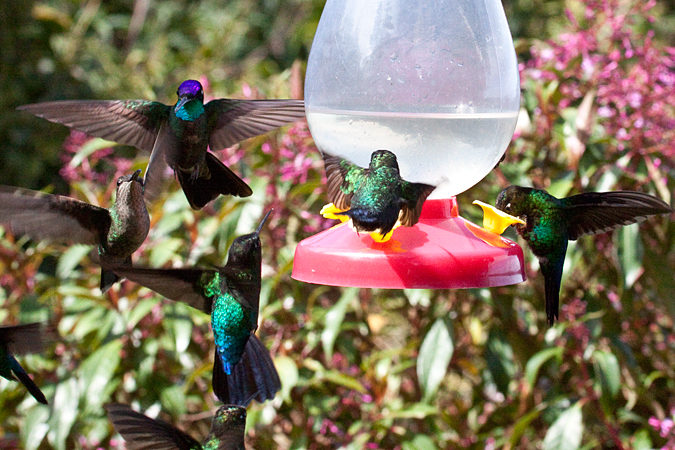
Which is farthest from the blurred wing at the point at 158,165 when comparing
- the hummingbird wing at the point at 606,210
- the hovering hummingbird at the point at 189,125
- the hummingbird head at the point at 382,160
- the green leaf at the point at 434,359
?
the green leaf at the point at 434,359

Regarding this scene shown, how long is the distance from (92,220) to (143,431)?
0.48m

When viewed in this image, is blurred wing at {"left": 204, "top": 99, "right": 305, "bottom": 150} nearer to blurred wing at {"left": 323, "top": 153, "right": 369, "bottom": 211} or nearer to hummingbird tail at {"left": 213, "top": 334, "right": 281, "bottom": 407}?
blurred wing at {"left": 323, "top": 153, "right": 369, "bottom": 211}

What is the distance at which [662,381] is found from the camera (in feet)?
8.64

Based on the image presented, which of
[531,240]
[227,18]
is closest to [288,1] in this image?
[227,18]

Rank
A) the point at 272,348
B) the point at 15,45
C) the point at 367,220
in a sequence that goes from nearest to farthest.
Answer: the point at 367,220, the point at 272,348, the point at 15,45

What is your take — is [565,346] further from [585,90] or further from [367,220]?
[367,220]

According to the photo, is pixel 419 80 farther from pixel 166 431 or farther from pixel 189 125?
pixel 166 431

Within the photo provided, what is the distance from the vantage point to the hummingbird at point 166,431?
1.48 metres

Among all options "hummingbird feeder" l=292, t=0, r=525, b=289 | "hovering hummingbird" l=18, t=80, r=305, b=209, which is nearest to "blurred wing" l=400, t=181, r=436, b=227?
"hummingbird feeder" l=292, t=0, r=525, b=289

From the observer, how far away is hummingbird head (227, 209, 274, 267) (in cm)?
138

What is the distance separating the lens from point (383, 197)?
128 centimetres

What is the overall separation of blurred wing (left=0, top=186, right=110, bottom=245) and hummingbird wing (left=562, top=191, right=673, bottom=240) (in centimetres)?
104

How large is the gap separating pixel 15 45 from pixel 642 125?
459 centimetres

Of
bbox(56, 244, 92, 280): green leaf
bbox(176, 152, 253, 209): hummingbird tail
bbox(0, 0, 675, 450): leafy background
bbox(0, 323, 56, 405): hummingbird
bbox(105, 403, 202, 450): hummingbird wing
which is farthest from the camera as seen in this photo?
bbox(56, 244, 92, 280): green leaf
